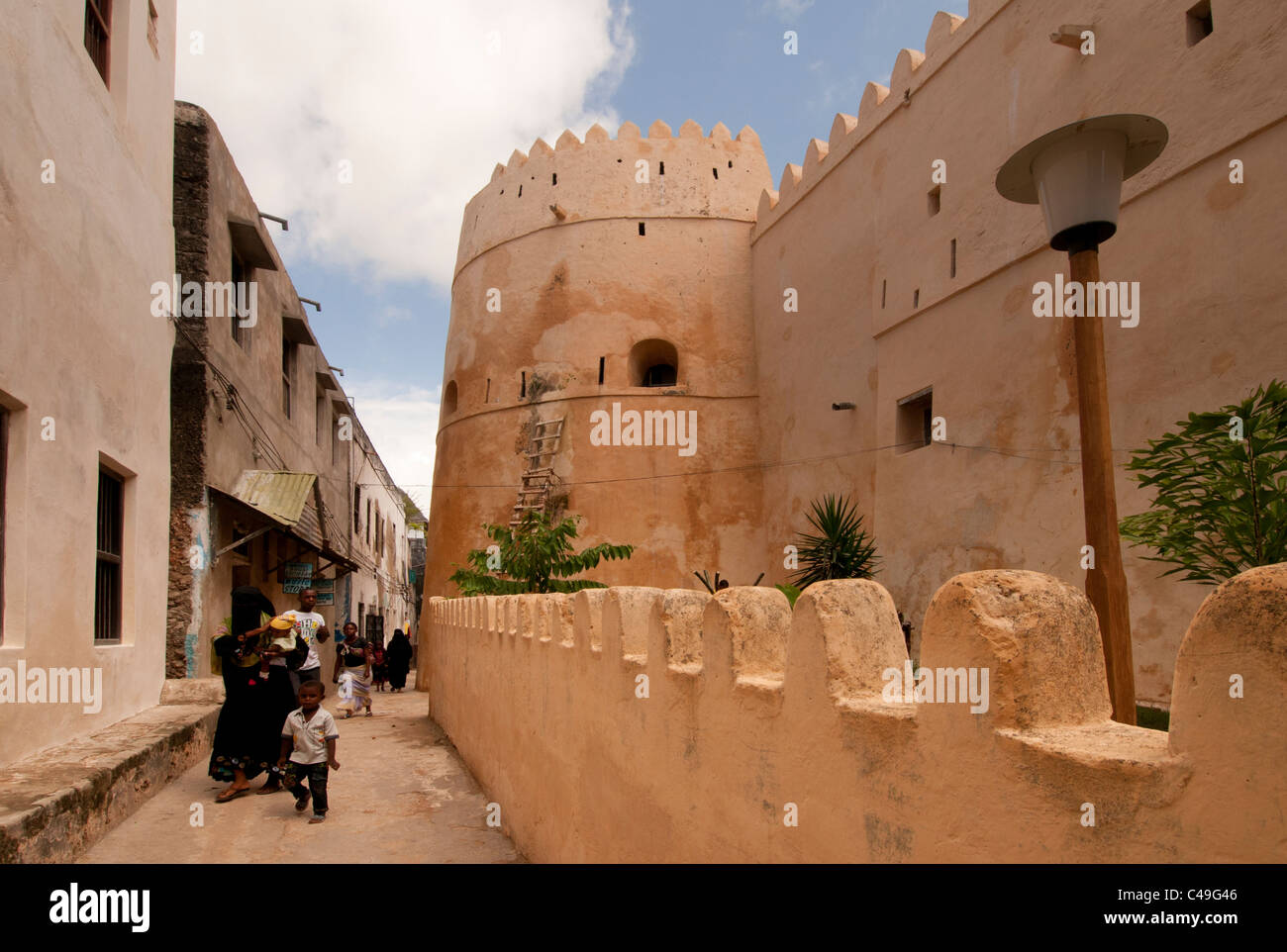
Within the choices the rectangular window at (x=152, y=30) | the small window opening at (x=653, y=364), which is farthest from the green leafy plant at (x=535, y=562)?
the rectangular window at (x=152, y=30)

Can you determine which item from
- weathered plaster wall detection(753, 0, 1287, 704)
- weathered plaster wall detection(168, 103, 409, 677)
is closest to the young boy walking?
weathered plaster wall detection(168, 103, 409, 677)

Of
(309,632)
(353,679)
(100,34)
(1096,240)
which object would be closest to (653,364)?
(353,679)

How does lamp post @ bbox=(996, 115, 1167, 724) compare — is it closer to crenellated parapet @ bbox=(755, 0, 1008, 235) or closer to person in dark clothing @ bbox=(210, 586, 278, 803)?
person in dark clothing @ bbox=(210, 586, 278, 803)

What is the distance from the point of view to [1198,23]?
365 inches

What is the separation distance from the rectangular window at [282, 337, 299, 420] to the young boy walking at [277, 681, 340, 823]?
34.3ft

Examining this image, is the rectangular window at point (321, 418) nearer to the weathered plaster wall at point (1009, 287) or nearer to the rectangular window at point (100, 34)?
the weathered plaster wall at point (1009, 287)

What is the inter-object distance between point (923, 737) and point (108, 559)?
765 centimetres

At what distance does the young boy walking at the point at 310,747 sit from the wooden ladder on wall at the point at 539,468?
422 inches

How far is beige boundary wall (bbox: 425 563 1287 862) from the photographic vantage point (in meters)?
1.49

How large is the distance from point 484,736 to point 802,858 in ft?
20.8

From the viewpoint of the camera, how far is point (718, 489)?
18.1m

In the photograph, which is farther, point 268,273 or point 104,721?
point 268,273
